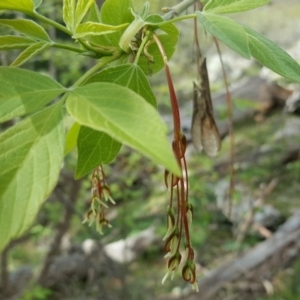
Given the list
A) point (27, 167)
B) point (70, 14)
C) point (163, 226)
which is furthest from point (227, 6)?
point (163, 226)

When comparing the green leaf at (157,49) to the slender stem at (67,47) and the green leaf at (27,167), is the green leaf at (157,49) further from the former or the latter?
the green leaf at (27,167)

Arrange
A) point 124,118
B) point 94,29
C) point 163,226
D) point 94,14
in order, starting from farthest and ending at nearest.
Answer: point 163,226
point 94,14
point 94,29
point 124,118

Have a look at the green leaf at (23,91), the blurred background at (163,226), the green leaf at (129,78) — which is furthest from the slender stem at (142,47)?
the blurred background at (163,226)

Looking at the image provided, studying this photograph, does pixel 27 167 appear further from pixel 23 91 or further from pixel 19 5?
pixel 19 5

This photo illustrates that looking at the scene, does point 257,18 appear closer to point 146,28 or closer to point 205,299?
point 205,299

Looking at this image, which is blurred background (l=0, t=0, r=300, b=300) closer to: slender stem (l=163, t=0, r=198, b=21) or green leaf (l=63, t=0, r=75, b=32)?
slender stem (l=163, t=0, r=198, b=21)

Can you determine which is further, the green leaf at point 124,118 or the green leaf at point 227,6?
the green leaf at point 227,6
